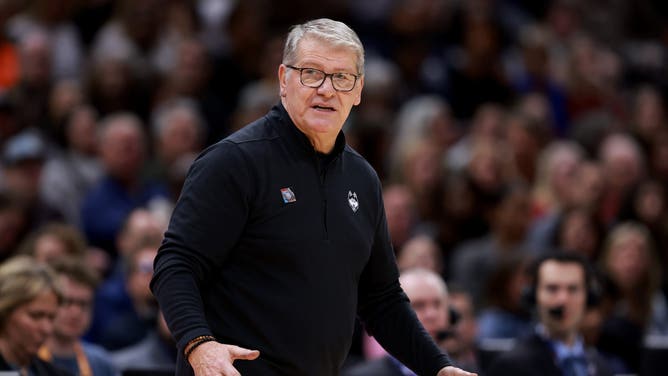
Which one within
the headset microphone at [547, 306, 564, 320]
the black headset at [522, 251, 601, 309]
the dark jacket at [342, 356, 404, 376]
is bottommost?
the dark jacket at [342, 356, 404, 376]

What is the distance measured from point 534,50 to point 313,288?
836cm

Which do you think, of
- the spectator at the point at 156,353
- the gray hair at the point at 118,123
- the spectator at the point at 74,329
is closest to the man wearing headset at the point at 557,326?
the spectator at the point at 156,353

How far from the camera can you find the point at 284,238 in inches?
134

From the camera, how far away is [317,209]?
11.5ft

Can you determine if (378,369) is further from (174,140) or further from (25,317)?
(174,140)

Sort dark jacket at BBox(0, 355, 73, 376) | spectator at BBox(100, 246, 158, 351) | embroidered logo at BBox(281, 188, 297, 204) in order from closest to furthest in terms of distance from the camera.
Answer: embroidered logo at BBox(281, 188, 297, 204) < dark jacket at BBox(0, 355, 73, 376) < spectator at BBox(100, 246, 158, 351)

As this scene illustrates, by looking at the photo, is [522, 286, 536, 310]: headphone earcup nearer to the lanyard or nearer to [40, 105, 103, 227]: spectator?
the lanyard

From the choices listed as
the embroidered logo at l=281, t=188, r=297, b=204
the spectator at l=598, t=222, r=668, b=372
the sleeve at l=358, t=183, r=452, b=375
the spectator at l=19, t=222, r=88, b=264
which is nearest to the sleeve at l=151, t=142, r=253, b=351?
the embroidered logo at l=281, t=188, r=297, b=204

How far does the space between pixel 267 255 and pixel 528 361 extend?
8.36 ft

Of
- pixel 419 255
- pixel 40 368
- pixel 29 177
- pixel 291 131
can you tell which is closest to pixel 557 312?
pixel 419 255

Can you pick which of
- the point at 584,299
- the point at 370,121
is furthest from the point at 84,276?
the point at 370,121

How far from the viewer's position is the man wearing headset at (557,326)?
563 cm

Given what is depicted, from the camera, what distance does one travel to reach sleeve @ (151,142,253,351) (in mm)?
3230

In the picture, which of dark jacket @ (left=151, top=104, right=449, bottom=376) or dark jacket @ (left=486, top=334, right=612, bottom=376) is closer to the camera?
dark jacket @ (left=151, top=104, right=449, bottom=376)
